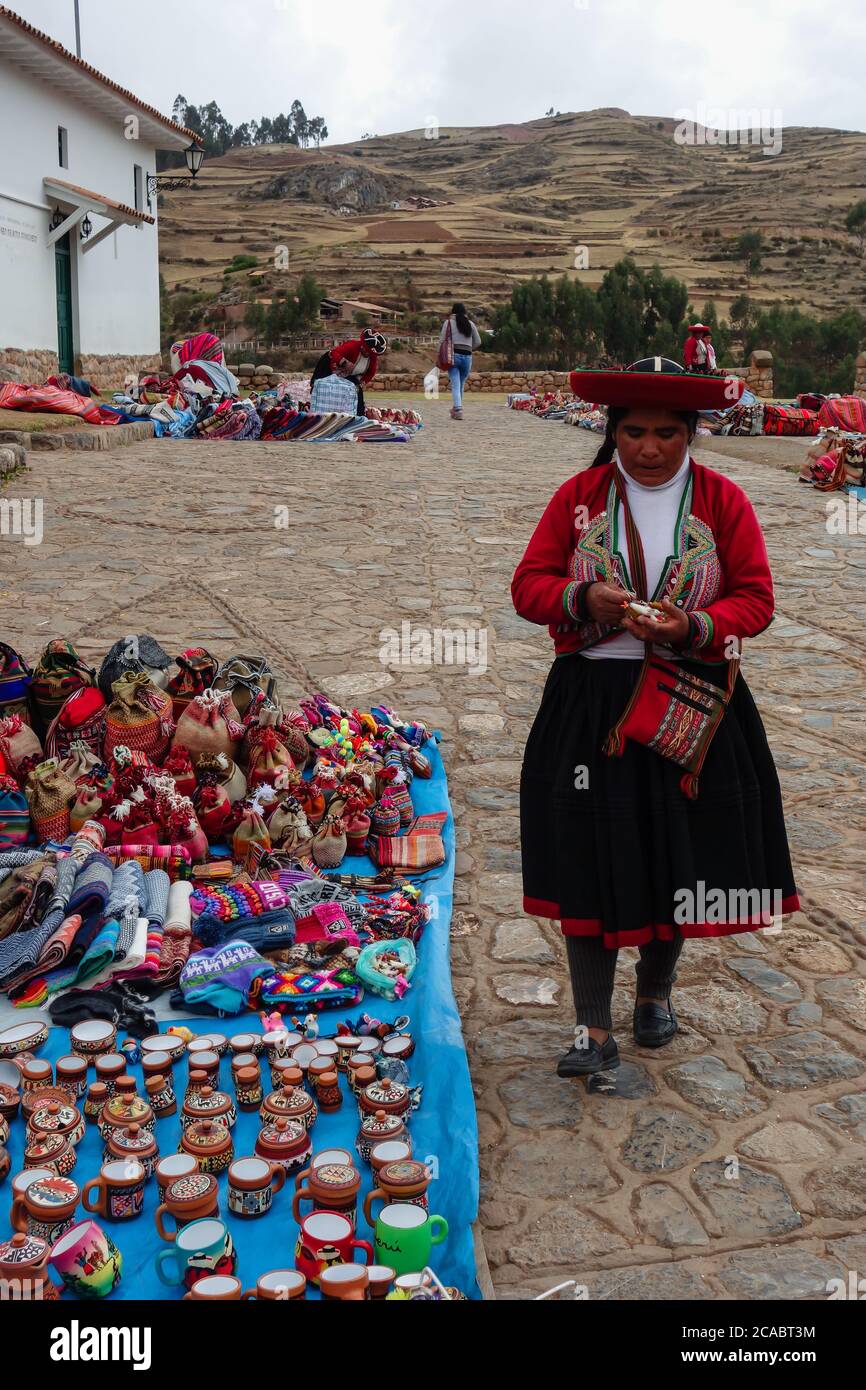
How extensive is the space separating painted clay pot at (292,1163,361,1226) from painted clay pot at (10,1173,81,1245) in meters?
0.46

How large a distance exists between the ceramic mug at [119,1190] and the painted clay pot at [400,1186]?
489mm

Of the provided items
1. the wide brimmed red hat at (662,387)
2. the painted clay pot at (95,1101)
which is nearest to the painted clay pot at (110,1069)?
the painted clay pot at (95,1101)

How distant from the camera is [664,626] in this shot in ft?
8.73

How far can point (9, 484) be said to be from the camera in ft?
40.9

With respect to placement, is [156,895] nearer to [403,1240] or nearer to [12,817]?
[12,817]

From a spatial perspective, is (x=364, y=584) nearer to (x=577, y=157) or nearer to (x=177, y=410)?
(x=177, y=410)

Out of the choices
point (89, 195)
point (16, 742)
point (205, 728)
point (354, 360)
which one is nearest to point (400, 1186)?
point (205, 728)

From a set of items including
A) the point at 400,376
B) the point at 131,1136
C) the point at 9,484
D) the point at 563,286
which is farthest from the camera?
the point at 563,286

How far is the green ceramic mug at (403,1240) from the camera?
7.52 ft

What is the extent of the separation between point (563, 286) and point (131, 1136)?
40.8 meters

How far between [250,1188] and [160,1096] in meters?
0.47

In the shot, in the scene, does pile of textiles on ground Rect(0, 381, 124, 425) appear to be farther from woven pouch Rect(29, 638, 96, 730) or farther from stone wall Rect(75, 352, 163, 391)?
woven pouch Rect(29, 638, 96, 730)

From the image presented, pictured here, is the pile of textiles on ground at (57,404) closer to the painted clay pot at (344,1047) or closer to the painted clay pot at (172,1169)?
the painted clay pot at (344,1047)
